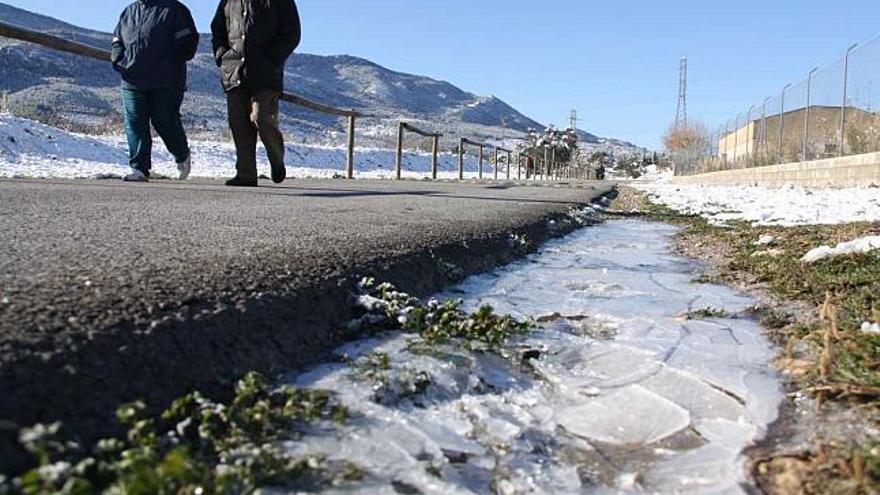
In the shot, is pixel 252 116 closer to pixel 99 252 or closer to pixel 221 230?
pixel 221 230

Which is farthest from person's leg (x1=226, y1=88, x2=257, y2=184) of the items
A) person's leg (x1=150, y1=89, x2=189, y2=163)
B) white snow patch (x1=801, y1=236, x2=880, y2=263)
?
white snow patch (x1=801, y1=236, x2=880, y2=263)

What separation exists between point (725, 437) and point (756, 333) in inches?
33.9

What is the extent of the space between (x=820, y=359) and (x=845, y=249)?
158 cm

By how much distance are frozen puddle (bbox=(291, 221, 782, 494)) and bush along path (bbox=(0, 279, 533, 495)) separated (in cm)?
3

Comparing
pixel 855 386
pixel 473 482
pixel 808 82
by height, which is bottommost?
pixel 473 482

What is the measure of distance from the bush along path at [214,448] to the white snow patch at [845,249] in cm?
217

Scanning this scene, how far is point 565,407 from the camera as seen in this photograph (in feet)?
4.83

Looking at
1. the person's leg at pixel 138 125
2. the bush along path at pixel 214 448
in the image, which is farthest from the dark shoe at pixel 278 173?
the bush along path at pixel 214 448

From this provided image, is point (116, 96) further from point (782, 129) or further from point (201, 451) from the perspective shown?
point (201, 451)

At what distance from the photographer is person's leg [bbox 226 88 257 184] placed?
19.8 feet

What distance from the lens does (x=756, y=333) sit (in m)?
2.08

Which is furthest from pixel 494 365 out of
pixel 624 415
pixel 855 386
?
pixel 855 386

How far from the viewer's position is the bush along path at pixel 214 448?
0.89 metres

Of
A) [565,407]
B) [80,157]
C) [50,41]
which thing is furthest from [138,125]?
[80,157]
